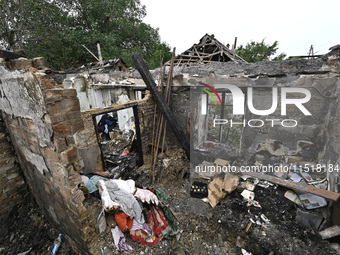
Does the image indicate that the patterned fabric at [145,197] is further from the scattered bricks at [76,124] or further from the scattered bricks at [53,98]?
the scattered bricks at [53,98]

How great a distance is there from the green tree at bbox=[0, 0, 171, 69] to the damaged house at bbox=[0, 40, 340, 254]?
9808 mm

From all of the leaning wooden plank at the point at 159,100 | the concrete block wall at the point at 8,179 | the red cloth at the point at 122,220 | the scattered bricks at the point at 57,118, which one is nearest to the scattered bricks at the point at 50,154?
the scattered bricks at the point at 57,118

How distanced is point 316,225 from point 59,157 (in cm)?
437

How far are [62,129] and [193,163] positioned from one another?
3666 mm

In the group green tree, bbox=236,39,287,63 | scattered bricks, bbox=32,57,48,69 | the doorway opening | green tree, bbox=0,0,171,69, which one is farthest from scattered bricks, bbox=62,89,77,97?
green tree, bbox=236,39,287,63

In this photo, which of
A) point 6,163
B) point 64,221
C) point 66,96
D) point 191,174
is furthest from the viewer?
point 191,174

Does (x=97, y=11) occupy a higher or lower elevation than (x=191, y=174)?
higher

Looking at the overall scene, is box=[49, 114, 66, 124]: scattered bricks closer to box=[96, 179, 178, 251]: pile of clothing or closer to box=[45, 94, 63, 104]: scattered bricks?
box=[45, 94, 63, 104]: scattered bricks

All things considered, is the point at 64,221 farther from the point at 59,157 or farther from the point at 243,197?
the point at 243,197

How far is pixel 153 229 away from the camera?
272 cm

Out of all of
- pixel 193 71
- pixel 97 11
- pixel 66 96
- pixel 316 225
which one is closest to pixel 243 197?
pixel 316 225

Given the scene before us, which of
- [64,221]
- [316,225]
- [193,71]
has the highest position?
[193,71]

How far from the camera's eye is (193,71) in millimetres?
4168

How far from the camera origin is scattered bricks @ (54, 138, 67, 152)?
5.76 ft
